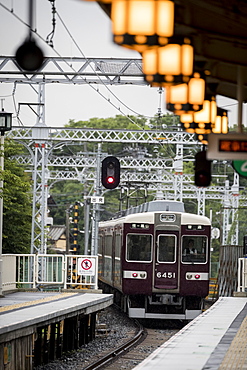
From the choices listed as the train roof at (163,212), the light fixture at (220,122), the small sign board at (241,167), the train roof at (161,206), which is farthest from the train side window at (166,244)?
the small sign board at (241,167)

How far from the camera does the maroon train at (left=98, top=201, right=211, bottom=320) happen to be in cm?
2381

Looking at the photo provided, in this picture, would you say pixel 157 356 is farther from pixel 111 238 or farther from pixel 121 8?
pixel 111 238

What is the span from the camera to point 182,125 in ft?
40.3

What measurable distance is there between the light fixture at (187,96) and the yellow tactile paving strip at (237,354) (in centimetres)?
297

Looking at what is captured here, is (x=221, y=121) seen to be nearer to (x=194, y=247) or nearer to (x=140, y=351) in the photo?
(x=140, y=351)

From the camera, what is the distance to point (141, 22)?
291 inches

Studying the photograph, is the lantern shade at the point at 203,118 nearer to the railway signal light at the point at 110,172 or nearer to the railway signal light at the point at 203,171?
the railway signal light at the point at 203,171

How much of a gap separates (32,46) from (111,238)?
59.7ft

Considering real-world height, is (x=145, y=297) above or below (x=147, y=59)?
below

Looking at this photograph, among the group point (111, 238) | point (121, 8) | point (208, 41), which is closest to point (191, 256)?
point (111, 238)

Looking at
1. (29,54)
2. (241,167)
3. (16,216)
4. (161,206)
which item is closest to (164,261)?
(161,206)

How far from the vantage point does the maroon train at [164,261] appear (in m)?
23.8

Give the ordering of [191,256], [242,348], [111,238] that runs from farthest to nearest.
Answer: [111,238], [191,256], [242,348]

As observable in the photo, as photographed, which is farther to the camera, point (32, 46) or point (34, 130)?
point (34, 130)
